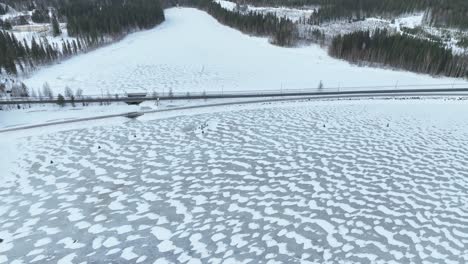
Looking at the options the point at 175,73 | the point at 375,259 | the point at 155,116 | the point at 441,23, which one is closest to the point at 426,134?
the point at 375,259

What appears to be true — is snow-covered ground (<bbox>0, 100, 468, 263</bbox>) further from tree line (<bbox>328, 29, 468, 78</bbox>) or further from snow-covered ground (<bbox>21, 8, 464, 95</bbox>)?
tree line (<bbox>328, 29, 468, 78</bbox>)

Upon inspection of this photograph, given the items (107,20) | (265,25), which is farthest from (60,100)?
(265,25)

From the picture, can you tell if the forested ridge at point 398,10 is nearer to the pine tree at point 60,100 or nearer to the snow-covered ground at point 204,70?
the snow-covered ground at point 204,70

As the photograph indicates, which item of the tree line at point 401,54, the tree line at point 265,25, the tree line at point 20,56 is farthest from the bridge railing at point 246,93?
the tree line at point 265,25

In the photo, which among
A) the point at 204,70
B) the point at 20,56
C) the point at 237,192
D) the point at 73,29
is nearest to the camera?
the point at 237,192

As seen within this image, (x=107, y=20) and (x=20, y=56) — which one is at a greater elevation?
(x=107, y=20)

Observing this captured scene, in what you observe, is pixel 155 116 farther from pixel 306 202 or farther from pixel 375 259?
pixel 375 259

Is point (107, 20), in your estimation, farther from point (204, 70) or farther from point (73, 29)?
point (204, 70)
